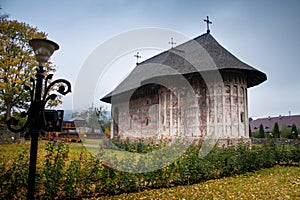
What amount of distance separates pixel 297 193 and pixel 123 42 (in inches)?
274

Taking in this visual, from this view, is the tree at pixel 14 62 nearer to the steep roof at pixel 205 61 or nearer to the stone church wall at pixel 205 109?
the steep roof at pixel 205 61

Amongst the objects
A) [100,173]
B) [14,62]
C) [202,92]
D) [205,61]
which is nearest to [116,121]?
[14,62]

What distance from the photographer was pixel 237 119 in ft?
36.9

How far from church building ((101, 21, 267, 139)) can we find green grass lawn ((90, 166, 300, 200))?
163 inches

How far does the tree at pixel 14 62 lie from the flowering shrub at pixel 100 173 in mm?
10498

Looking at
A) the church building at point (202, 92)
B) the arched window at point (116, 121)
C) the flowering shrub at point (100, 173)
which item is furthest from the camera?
the arched window at point (116, 121)

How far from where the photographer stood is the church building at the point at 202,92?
36.5 ft

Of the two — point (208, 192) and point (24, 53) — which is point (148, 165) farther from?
point (24, 53)

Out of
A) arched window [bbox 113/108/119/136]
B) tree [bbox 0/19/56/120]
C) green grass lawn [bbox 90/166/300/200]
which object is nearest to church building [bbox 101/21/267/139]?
green grass lawn [bbox 90/166/300/200]

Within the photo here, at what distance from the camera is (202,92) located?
11.7 meters

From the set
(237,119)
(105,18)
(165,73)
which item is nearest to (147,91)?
(165,73)

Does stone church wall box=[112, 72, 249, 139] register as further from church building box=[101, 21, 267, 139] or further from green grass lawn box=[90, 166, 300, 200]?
green grass lawn box=[90, 166, 300, 200]

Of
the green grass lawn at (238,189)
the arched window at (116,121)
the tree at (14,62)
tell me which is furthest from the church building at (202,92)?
the tree at (14,62)

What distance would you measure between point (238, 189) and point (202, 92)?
7020 millimetres
